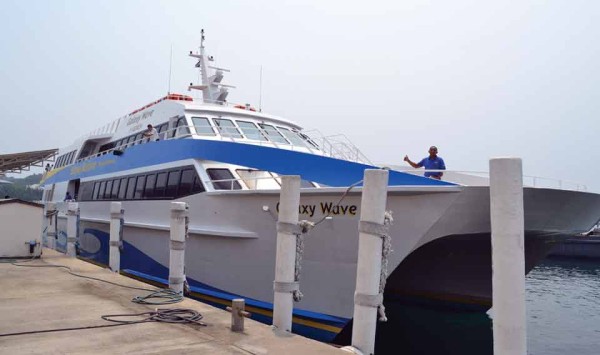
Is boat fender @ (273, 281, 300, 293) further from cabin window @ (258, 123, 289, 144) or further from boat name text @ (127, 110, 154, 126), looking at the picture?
boat name text @ (127, 110, 154, 126)

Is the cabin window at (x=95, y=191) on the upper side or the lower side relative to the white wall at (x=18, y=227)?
upper

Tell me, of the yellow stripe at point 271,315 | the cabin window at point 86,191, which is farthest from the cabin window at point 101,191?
the yellow stripe at point 271,315

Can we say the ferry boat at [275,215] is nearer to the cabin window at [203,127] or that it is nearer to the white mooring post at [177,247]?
the cabin window at [203,127]

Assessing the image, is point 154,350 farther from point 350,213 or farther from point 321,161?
point 321,161

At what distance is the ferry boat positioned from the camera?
705 cm

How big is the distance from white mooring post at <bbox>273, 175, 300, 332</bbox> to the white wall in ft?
21.8

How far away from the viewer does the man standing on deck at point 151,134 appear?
11.5 metres

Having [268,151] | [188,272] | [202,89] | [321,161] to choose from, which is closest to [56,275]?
[188,272]

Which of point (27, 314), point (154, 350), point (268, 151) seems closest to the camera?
point (154, 350)

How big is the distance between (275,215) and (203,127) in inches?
145

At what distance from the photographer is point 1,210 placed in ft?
30.5

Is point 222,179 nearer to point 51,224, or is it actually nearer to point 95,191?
point 51,224

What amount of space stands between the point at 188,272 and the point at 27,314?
4.28m

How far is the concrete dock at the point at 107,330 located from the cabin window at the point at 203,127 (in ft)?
14.6
